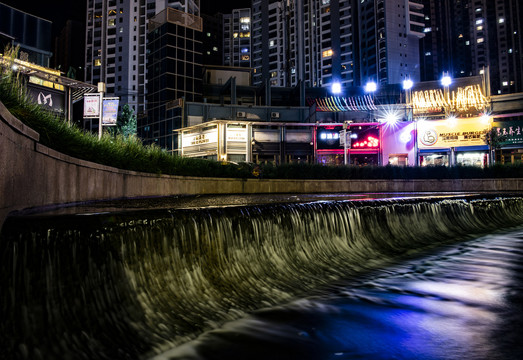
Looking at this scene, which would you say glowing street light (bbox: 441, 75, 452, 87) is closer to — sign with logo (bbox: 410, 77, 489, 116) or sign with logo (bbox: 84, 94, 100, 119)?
sign with logo (bbox: 410, 77, 489, 116)

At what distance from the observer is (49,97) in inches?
986

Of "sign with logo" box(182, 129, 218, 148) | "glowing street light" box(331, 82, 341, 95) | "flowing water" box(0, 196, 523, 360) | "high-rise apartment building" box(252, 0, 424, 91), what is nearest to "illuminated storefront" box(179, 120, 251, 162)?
"sign with logo" box(182, 129, 218, 148)

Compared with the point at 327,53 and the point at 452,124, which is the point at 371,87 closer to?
the point at 452,124

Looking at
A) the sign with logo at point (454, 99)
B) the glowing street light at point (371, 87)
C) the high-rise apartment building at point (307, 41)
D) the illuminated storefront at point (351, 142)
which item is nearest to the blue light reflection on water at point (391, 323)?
the illuminated storefront at point (351, 142)

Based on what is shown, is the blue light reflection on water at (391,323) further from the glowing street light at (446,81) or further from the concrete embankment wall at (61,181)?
the glowing street light at (446,81)

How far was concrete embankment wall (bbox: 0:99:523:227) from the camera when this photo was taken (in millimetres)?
4348

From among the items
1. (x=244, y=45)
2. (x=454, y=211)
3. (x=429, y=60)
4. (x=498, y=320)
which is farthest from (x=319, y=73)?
(x=498, y=320)

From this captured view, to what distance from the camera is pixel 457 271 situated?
6.92 metres

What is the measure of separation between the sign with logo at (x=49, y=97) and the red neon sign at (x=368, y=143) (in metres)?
27.4

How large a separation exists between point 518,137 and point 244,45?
405 feet

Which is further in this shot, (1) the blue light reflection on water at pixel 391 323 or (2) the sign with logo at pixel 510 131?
(2) the sign with logo at pixel 510 131

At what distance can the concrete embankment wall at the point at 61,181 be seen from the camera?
4.35 m

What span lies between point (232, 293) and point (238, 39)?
152 meters

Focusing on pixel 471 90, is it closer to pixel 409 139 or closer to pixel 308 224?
pixel 409 139
